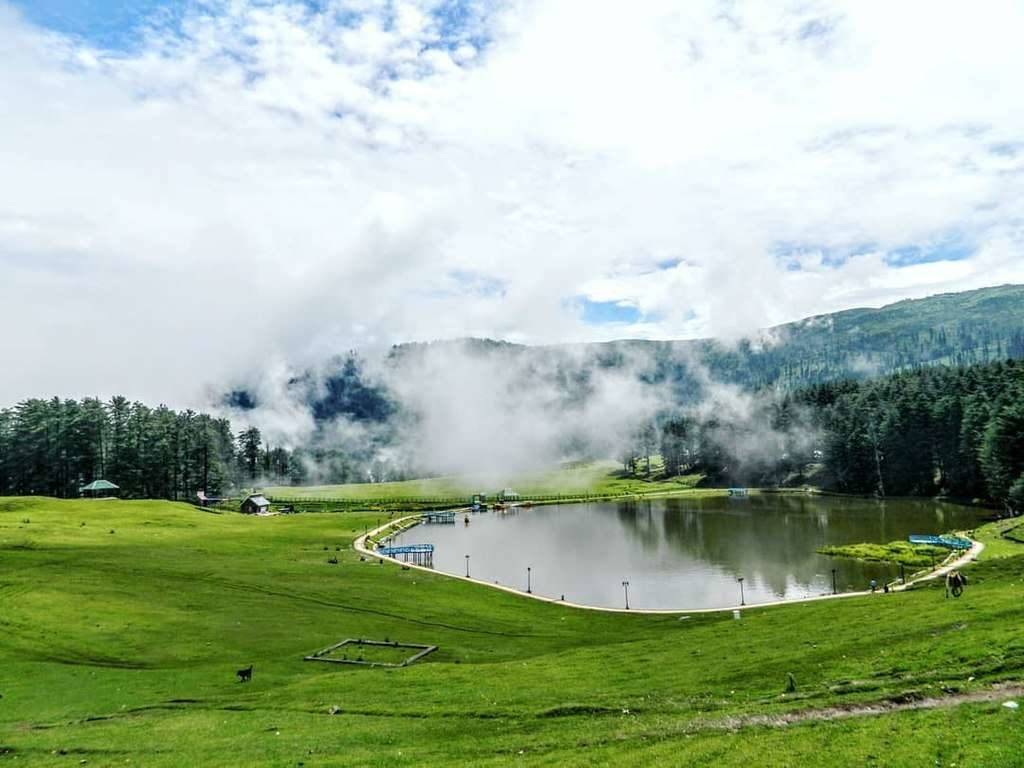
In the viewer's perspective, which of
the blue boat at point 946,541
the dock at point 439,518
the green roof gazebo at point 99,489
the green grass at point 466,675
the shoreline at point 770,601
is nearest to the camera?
the green grass at point 466,675

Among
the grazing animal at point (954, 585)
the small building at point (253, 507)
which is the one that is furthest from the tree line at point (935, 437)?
the small building at point (253, 507)

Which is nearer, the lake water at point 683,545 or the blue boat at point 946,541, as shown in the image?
the lake water at point 683,545

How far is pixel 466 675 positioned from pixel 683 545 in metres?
75.5

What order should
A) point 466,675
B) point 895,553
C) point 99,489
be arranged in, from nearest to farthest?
point 466,675 → point 895,553 → point 99,489

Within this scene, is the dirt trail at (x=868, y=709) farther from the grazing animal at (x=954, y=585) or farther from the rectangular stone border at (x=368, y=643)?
the rectangular stone border at (x=368, y=643)

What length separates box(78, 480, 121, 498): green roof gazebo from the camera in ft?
479

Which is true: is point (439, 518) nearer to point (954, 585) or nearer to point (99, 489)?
point (99, 489)

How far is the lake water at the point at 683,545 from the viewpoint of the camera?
235 ft

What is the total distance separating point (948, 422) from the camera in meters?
157

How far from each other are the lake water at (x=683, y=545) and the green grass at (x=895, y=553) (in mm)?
2616

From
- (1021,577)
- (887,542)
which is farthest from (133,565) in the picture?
(887,542)

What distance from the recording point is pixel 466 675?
1396 inches

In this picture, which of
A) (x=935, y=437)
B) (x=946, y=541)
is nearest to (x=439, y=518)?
(x=946, y=541)

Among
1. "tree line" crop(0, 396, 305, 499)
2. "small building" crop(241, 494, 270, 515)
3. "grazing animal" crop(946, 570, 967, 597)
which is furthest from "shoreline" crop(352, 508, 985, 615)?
"tree line" crop(0, 396, 305, 499)
